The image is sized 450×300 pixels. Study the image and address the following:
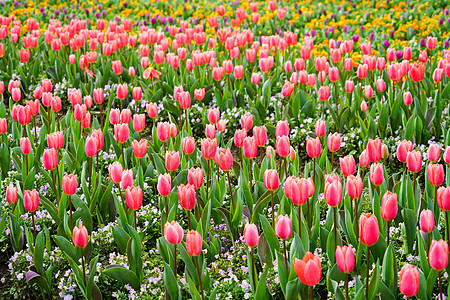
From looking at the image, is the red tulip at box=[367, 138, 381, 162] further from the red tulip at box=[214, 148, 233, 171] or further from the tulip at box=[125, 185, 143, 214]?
the tulip at box=[125, 185, 143, 214]

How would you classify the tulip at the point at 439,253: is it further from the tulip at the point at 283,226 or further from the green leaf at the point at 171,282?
the green leaf at the point at 171,282

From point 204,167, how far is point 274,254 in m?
0.99

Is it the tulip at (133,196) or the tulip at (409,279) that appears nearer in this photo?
the tulip at (409,279)

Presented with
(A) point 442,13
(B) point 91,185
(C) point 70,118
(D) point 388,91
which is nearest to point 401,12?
(A) point 442,13

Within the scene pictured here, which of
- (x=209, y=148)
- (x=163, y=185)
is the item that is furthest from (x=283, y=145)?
(x=163, y=185)

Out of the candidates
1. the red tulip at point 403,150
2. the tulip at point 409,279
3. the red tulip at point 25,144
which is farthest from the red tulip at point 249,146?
the red tulip at point 25,144

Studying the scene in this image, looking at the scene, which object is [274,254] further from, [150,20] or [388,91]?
[150,20]

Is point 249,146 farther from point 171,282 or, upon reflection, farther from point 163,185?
point 171,282

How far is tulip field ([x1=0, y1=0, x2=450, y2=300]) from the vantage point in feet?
8.04

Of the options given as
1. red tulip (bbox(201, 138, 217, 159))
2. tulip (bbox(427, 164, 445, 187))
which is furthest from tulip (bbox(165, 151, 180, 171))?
tulip (bbox(427, 164, 445, 187))

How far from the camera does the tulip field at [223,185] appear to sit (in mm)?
2449

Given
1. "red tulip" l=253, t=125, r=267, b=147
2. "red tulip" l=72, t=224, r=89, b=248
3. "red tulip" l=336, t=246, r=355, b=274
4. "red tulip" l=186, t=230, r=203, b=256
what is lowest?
"red tulip" l=72, t=224, r=89, b=248

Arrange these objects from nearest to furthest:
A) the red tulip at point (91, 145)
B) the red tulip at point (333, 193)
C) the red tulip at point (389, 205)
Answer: the red tulip at point (389, 205), the red tulip at point (333, 193), the red tulip at point (91, 145)

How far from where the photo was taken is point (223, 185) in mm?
3342
